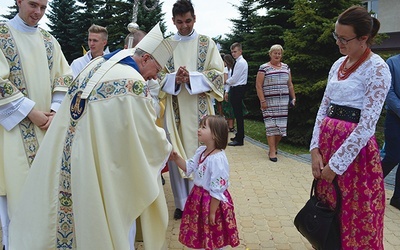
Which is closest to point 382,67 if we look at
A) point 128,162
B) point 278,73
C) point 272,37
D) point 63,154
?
point 128,162

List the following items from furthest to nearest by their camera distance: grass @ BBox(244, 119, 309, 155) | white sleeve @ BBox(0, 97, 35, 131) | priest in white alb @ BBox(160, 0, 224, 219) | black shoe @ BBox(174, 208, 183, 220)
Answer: grass @ BBox(244, 119, 309, 155) < black shoe @ BBox(174, 208, 183, 220) < priest in white alb @ BBox(160, 0, 224, 219) < white sleeve @ BBox(0, 97, 35, 131)

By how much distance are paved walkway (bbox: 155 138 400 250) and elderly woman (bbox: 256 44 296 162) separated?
740 mm

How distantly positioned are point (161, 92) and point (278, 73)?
10.7ft

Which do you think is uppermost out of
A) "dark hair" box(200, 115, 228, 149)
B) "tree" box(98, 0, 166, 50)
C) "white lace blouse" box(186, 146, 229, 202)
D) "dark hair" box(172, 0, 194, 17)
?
"tree" box(98, 0, 166, 50)

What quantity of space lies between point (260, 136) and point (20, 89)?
25.3ft

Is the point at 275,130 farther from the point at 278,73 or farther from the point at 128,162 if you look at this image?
the point at 128,162

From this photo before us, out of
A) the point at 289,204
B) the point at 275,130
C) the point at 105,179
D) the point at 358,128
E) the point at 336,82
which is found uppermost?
the point at 336,82

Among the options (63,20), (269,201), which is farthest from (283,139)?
(63,20)

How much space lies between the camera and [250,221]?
426 centimetres

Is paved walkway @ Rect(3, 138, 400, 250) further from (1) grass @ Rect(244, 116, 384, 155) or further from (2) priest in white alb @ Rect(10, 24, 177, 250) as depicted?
(2) priest in white alb @ Rect(10, 24, 177, 250)

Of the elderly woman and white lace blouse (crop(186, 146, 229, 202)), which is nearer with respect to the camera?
white lace blouse (crop(186, 146, 229, 202))

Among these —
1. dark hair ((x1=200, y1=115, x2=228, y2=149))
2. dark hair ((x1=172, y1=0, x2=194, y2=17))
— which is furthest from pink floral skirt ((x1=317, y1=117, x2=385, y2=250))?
dark hair ((x1=172, y1=0, x2=194, y2=17))

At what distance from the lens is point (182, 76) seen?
3.86 metres

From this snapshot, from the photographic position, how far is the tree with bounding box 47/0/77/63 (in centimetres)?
2123
